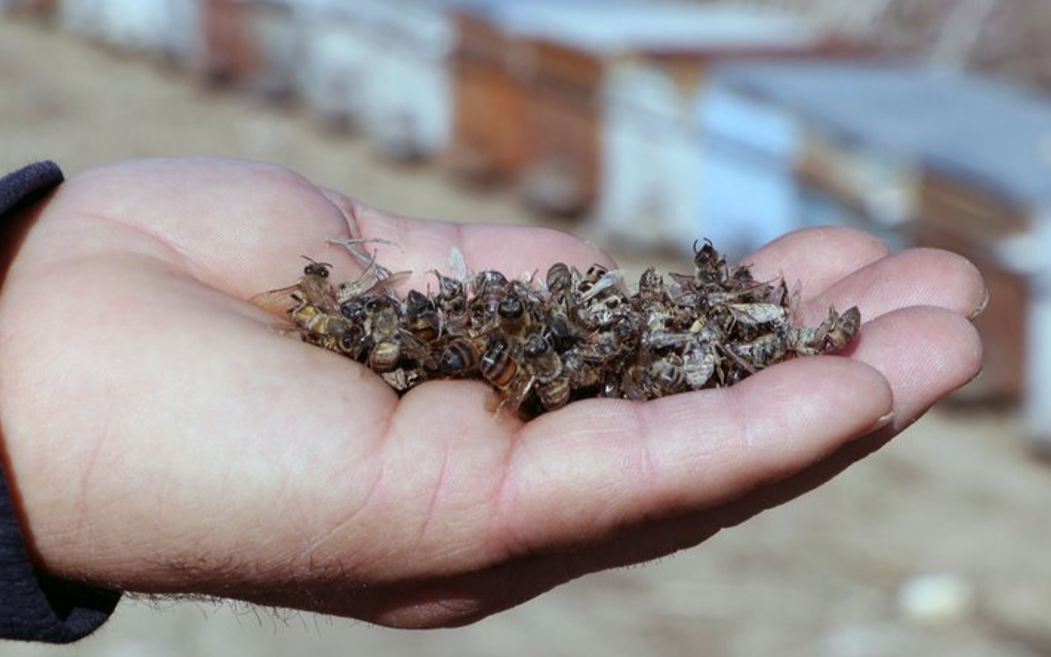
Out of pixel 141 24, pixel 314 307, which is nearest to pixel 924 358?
pixel 314 307

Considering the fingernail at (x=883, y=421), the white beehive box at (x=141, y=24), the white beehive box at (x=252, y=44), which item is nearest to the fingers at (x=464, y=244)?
the fingernail at (x=883, y=421)

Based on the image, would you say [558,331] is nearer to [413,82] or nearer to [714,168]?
[714,168]

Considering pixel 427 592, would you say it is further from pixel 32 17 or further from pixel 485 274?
pixel 32 17

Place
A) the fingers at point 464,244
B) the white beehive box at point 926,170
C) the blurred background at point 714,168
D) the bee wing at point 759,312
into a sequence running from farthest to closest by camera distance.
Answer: the white beehive box at point 926,170, the blurred background at point 714,168, the fingers at point 464,244, the bee wing at point 759,312

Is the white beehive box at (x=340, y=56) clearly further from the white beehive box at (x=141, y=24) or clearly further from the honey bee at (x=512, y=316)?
the honey bee at (x=512, y=316)

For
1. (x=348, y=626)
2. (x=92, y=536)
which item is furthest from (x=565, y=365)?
(x=348, y=626)
